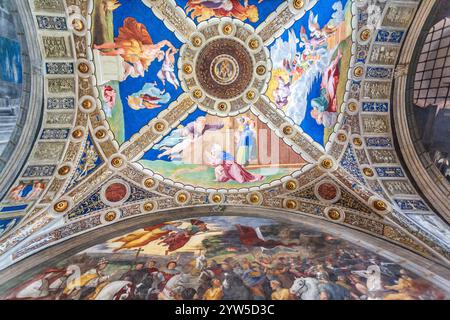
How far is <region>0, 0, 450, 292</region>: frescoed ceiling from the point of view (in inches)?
360

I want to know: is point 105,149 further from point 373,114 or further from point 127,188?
point 373,114

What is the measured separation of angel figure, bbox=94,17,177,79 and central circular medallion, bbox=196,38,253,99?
3.68 feet

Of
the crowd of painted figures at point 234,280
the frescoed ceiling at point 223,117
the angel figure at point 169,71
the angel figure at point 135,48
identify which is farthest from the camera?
the angel figure at point 169,71

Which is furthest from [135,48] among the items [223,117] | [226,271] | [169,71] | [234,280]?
[234,280]

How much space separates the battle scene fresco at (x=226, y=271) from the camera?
6988 mm

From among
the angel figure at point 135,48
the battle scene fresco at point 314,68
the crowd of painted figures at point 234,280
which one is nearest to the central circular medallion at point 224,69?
the battle scene fresco at point 314,68

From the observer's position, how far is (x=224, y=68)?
10.8m

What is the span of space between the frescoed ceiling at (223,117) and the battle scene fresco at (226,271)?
1.18 meters

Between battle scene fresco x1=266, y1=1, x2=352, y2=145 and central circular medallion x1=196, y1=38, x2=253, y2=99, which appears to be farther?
central circular medallion x1=196, y1=38, x2=253, y2=99

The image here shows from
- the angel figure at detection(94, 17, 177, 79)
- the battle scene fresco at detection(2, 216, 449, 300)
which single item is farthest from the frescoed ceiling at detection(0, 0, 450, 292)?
the battle scene fresco at detection(2, 216, 449, 300)

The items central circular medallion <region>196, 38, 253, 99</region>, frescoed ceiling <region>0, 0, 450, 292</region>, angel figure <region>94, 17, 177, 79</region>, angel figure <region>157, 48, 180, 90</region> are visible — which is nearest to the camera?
frescoed ceiling <region>0, 0, 450, 292</region>

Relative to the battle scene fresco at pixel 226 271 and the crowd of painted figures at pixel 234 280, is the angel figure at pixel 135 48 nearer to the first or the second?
the battle scene fresco at pixel 226 271

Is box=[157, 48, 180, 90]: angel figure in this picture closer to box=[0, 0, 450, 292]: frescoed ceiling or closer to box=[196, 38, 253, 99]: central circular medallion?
box=[0, 0, 450, 292]: frescoed ceiling

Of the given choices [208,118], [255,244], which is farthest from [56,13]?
[255,244]
